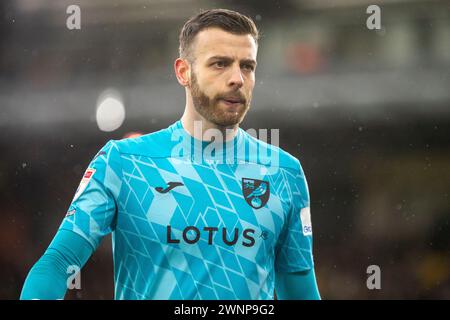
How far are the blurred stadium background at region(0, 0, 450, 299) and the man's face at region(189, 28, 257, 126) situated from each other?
5.92 metres

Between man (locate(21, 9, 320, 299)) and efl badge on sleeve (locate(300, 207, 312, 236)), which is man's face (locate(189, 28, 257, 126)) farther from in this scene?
efl badge on sleeve (locate(300, 207, 312, 236))

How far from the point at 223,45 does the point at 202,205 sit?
2.22 ft

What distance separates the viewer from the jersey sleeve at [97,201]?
7.89 ft

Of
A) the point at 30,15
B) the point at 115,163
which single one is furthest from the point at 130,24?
the point at 115,163

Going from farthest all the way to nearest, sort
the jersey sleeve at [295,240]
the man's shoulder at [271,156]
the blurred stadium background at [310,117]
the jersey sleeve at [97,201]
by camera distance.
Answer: the blurred stadium background at [310,117]
the man's shoulder at [271,156]
the jersey sleeve at [295,240]
the jersey sleeve at [97,201]

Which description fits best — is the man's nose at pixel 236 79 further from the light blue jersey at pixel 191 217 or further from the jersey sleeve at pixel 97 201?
the jersey sleeve at pixel 97 201

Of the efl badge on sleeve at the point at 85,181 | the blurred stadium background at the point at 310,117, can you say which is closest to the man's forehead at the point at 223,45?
the efl badge on sleeve at the point at 85,181

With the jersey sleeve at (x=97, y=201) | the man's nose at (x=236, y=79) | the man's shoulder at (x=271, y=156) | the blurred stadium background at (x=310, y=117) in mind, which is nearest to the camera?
the jersey sleeve at (x=97, y=201)

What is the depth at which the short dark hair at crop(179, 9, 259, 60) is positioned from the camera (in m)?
2.76

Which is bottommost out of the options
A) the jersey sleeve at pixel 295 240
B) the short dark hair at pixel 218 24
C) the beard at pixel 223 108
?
the jersey sleeve at pixel 295 240

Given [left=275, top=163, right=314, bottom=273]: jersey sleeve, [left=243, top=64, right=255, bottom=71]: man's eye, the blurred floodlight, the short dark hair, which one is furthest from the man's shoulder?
the blurred floodlight

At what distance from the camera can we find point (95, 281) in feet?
29.9

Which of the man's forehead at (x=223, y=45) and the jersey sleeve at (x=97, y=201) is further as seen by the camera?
the man's forehead at (x=223, y=45)

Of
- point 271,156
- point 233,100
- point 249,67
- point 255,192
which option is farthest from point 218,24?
point 255,192
